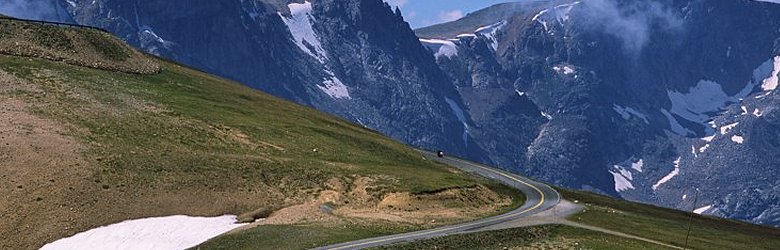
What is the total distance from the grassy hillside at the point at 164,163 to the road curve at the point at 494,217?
87.3 inches

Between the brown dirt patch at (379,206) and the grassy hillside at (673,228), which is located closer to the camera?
the brown dirt patch at (379,206)

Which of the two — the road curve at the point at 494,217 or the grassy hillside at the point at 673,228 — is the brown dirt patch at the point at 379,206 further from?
the grassy hillside at the point at 673,228

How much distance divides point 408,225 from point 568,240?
44.4 feet

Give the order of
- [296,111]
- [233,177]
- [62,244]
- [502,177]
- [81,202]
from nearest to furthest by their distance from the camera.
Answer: [62,244], [81,202], [233,177], [502,177], [296,111]

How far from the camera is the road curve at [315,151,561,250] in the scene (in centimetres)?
7775

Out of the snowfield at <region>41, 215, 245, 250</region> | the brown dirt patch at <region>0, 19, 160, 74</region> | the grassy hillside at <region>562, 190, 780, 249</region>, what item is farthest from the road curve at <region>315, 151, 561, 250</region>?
the brown dirt patch at <region>0, 19, 160, 74</region>

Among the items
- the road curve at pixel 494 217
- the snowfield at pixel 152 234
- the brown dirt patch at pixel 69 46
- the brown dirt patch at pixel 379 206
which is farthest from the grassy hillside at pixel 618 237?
the brown dirt patch at pixel 69 46

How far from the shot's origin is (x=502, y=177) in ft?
452

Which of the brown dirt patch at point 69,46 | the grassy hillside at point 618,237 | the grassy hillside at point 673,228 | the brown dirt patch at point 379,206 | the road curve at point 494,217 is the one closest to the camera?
the road curve at point 494,217

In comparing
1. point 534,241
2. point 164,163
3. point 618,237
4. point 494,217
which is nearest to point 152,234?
point 164,163

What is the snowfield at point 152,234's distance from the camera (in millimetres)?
79500

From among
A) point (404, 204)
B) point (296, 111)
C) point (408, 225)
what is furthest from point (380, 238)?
point (296, 111)

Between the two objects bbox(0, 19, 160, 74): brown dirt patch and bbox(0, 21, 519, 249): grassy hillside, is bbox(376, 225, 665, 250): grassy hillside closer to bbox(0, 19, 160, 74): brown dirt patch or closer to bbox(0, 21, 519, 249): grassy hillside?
bbox(0, 21, 519, 249): grassy hillside

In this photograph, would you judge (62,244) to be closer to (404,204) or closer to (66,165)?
(66,165)
